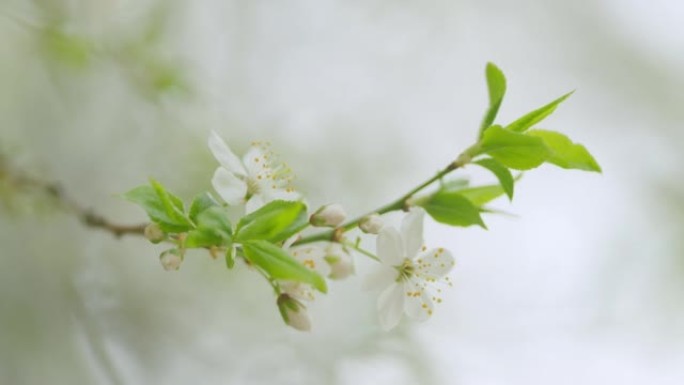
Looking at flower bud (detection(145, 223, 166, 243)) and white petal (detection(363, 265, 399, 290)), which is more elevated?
flower bud (detection(145, 223, 166, 243))

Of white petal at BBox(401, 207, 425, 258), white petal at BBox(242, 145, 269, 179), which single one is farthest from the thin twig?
white petal at BBox(401, 207, 425, 258)

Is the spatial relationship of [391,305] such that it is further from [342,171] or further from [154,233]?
[342,171]

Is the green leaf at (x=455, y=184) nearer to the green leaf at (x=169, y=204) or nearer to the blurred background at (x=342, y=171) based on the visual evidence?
the green leaf at (x=169, y=204)

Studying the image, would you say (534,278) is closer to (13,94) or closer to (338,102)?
(338,102)

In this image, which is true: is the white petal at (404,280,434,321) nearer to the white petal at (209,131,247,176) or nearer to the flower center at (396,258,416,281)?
the flower center at (396,258,416,281)

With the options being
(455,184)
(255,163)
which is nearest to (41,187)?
(255,163)

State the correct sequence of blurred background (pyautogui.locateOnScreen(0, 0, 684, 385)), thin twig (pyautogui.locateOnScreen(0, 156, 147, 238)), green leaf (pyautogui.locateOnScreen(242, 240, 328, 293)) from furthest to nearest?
blurred background (pyautogui.locateOnScreen(0, 0, 684, 385))
thin twig (pyautogui.locateOnScreen(0, 156, 147, 238))
green leaf (pyautogui.locateOnScreen(242, 240, 328, 293))
